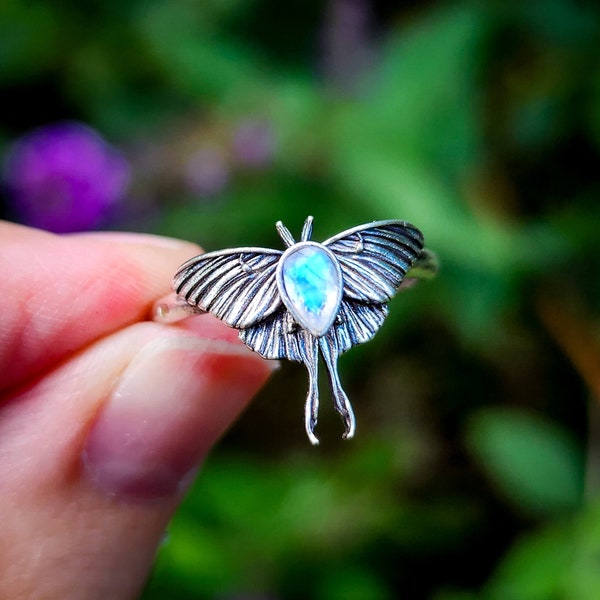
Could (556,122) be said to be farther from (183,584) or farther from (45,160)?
(183,584)

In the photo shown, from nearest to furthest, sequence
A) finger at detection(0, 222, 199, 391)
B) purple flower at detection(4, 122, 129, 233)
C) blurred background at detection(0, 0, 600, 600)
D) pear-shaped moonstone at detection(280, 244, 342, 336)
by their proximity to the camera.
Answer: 1. pear-shaped moonstone at detection(280, 244, 342, 336)
2. finger at detection(0, 222, 199, 391)
3. blurred background at detection(0, 0, 600, 600)
4. purple flower at detection(4, 122, 129, 233)

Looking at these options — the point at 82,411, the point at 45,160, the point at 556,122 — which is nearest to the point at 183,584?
the point at 82,411

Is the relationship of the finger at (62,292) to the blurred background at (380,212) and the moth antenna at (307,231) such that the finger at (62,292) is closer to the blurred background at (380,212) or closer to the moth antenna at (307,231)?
the moth antenna at (307,231)

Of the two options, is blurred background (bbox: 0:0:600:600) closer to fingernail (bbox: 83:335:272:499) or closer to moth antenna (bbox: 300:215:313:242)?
fingernail (bbox: 83:335:272:499)

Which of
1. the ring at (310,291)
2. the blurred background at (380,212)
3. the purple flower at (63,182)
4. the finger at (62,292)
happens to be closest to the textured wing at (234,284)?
the ring at (310,291)

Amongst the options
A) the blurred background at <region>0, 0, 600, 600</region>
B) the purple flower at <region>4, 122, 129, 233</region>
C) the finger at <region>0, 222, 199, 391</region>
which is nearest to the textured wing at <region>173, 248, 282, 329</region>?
the finger at <region>0, 222, 199, 391</region>
